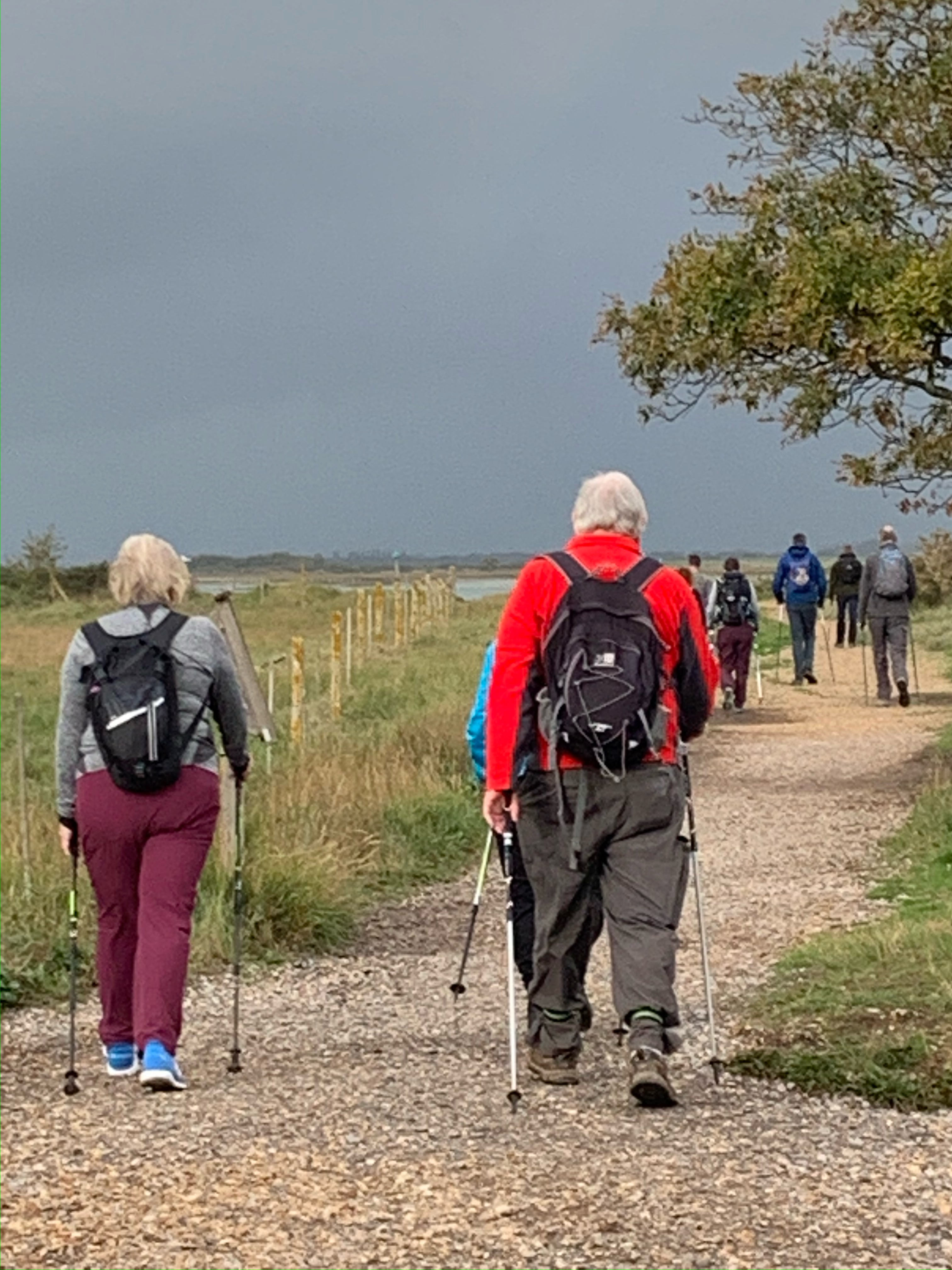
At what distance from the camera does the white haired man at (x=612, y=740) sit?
660 centimetres

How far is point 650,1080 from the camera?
21.4 ft

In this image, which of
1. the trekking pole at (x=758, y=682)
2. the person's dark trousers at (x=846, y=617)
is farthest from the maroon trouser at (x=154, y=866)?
the person's dark trousers at (x=846, y=617)

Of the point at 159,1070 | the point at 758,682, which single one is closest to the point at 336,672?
the point at 758,682

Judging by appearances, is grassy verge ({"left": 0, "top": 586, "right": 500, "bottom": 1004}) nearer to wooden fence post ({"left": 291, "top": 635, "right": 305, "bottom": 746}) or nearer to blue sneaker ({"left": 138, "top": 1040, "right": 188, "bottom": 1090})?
wooden fence post ({"left": 291, "top": 635, "right": 305, "bottom": 746})

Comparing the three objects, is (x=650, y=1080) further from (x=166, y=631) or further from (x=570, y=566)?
(x=166, y=631)

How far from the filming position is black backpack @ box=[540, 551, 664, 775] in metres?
6.56

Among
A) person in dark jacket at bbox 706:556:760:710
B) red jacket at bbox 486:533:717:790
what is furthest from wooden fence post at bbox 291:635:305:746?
red jacket at bbox 486:533:717:790

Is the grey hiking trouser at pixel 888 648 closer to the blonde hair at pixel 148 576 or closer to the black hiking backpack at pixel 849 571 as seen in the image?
the black hiking backpack at pixel 849 571

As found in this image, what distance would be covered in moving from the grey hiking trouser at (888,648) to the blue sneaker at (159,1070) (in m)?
17.4

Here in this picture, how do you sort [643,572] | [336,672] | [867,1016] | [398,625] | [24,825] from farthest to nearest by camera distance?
[398,625], [336,672], [24,825], [867,1016], [643,572]

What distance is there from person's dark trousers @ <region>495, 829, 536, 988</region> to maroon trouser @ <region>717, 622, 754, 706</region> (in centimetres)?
1538

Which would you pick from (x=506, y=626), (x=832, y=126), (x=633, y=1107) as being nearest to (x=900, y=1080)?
(x=633, y=1107)

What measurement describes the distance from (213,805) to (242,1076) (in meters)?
0.97

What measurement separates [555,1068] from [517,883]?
0.94 m
